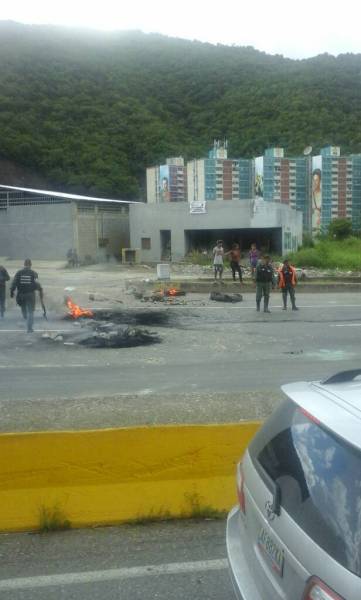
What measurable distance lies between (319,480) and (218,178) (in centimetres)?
5679

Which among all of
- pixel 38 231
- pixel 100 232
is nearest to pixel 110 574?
pixel 38 231

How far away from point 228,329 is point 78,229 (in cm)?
2957

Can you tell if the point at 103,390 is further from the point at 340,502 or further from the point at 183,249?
the point at 183,249

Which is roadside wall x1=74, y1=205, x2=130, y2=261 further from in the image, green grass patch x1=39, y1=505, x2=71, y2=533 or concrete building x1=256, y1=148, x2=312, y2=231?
green grass patch x1=39, y1=505, x2=71, y2=533

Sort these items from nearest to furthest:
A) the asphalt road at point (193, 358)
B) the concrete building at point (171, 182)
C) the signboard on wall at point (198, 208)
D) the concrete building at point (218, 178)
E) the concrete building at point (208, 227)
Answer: the asphalt road at point (193, 358), the concrete building at point (208, 227), the signboard on wall at point (198, 208), the concrete building at point (218, 178), the concrete building at point (171, 182)

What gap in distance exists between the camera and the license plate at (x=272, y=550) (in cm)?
240

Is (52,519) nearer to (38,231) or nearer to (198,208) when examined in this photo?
(198,208)

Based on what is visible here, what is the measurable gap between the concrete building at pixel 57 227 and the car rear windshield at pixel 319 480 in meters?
41.2

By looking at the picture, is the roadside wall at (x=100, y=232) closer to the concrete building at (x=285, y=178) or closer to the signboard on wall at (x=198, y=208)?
the signboard on wall at (x=198, y=208)

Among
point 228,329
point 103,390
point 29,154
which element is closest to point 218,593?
point 103,390

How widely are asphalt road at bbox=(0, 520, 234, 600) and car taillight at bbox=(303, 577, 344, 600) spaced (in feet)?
5.03

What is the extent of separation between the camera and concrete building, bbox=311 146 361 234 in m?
63.2

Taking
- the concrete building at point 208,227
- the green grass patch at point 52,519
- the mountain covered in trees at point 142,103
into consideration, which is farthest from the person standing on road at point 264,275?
the mountain covered in trees at point 142,103

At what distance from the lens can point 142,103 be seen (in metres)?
98.4
